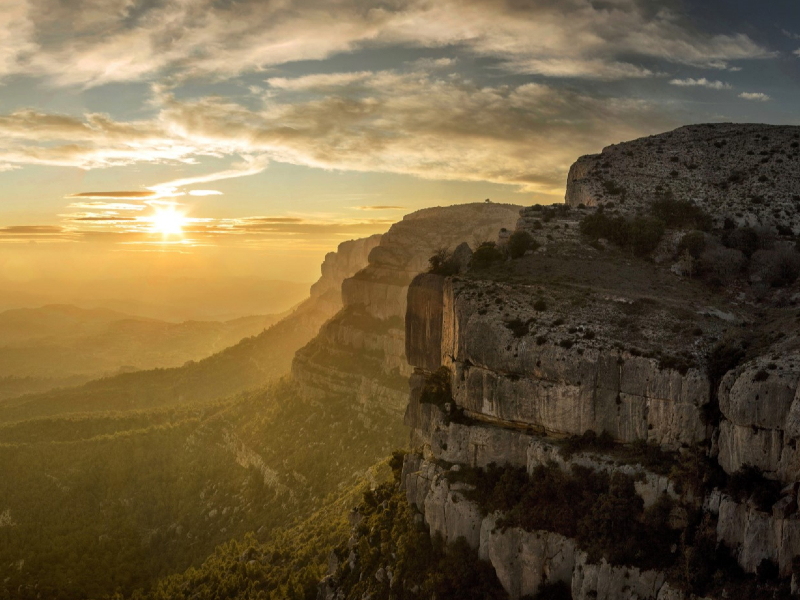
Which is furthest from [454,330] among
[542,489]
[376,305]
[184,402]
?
[184,402]

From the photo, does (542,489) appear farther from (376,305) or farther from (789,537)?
(376,305)

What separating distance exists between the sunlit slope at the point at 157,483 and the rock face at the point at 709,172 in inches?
1733

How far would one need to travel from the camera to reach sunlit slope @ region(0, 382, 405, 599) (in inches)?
3031

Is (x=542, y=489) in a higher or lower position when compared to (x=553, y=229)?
lower

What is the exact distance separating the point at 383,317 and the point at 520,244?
66248 millimetres

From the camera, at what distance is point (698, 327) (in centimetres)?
4400

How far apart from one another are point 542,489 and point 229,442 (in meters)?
79.5

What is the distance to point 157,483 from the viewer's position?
98.6m

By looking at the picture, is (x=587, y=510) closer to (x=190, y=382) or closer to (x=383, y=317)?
(x=383, y=317)

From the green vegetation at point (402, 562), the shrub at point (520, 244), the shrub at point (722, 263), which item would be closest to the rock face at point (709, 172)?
the shrub at point (722, 263)

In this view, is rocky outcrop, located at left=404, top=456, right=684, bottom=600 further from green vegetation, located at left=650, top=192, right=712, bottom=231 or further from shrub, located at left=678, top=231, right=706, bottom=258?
green vegetation, located at left=650, top=192, right=712, bottom=231

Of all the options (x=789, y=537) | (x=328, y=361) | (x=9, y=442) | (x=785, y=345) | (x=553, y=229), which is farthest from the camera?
(x=328, y=361)

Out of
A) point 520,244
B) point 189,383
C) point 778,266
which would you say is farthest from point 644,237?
point 189,383

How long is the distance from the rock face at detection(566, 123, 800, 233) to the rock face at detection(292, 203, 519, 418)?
4510cm
